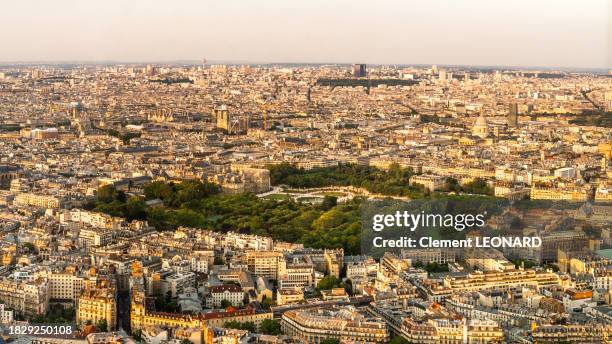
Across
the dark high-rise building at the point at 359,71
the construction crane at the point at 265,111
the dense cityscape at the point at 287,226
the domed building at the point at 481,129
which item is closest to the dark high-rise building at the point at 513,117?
the dense cityscape at the point at 287,226

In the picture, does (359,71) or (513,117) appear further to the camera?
(359,71)

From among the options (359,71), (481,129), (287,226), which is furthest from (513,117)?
(359,71)

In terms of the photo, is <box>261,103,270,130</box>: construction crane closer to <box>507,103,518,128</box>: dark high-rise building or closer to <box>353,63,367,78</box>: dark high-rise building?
<box>507,103,518,128</box>: dark high-rise building

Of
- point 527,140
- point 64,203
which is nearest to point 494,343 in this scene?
point 64,203

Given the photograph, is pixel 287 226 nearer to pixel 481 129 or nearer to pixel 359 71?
pixel 481 129

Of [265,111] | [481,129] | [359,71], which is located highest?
[359,71]

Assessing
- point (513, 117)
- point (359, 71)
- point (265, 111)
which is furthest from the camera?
point (359, 71)

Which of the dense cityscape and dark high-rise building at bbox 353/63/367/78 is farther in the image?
dark high-rise building at bbox 353/63/367/78

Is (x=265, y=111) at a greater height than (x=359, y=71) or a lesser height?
lesser

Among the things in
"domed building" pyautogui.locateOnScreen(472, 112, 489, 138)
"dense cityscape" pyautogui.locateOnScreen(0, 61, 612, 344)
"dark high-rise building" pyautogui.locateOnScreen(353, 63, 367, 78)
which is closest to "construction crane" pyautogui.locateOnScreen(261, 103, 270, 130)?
"dense cityscape" pyautogui.locateOnScreen(0, 61, 612, 344)

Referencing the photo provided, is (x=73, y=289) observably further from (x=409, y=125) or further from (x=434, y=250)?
(x=409, y=125)
